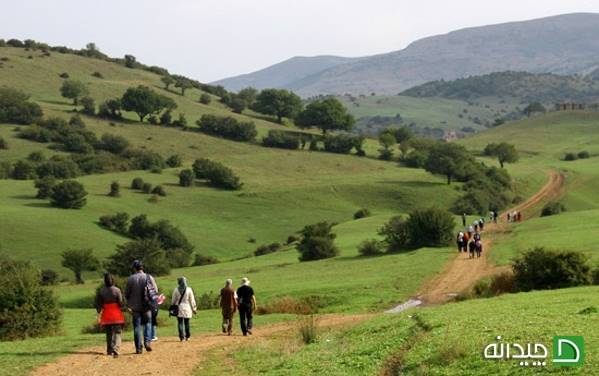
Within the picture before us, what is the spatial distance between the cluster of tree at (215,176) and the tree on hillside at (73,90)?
193 feet

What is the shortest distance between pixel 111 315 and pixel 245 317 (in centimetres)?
577

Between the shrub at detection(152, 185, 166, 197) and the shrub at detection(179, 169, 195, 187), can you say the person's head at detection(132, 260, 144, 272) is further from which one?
the shrub at detection(179, 169, 195, 187)

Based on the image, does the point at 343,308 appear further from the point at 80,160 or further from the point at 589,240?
the point at 80,160

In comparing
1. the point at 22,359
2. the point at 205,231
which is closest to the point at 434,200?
the point at 205,231

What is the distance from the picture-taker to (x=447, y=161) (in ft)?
388

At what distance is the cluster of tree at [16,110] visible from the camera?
137750 millimetres

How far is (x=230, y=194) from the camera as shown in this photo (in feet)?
344

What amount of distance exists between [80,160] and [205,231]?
4012 centimetres

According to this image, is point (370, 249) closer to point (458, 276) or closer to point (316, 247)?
point (316, 247)

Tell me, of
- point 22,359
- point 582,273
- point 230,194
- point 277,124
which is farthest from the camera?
point 277,124

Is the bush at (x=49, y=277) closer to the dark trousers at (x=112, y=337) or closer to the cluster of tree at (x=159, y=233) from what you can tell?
the cluster of tree at (x=159, y=233)

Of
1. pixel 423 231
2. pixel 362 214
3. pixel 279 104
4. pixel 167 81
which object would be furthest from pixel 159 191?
pixel 167 81

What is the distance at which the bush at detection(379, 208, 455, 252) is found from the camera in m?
58.3

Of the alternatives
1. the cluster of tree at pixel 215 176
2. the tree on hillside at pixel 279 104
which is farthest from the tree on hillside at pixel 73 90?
the cluster of tree at pixel 215 176
